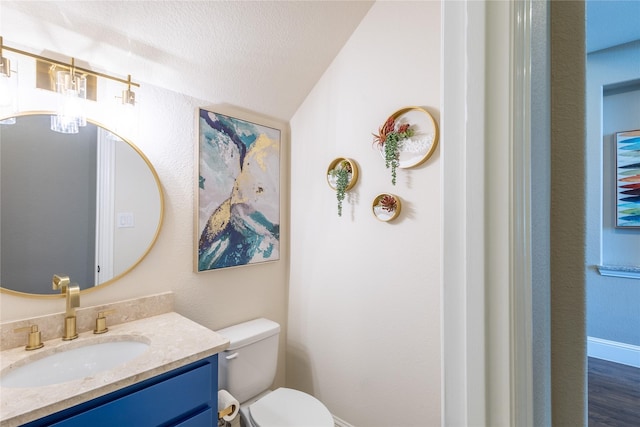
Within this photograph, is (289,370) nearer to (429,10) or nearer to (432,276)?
(432,276)

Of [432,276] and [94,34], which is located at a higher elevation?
[94,34]

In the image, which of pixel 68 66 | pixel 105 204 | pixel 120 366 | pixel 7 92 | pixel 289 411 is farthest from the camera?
pixel 289 411

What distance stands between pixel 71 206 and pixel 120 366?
734 mm

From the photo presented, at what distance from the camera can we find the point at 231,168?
1.72 m

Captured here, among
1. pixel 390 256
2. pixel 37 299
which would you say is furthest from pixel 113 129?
pixel 390 256

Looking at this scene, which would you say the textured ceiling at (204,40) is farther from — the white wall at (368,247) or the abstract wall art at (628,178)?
the abstract wall art at (628,178)

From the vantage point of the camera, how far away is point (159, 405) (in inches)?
38.3

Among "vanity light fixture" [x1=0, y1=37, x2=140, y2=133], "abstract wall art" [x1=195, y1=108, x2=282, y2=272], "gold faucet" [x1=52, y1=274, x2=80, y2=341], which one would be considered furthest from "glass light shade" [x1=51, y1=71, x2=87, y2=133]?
"gold faucet" [x1=52, y1=274, x2=80, y2=341]

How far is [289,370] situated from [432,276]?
4.29 feet

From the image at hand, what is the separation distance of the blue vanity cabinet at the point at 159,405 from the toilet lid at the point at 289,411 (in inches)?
14.2

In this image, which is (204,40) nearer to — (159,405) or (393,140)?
(393,140)

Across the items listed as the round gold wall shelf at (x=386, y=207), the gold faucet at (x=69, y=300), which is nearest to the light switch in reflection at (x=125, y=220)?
the gold faucet at (x=69, y=300)

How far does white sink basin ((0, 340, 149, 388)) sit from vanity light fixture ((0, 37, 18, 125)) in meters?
0.90

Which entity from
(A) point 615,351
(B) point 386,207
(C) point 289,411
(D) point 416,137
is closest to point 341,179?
(B) point 386,207
